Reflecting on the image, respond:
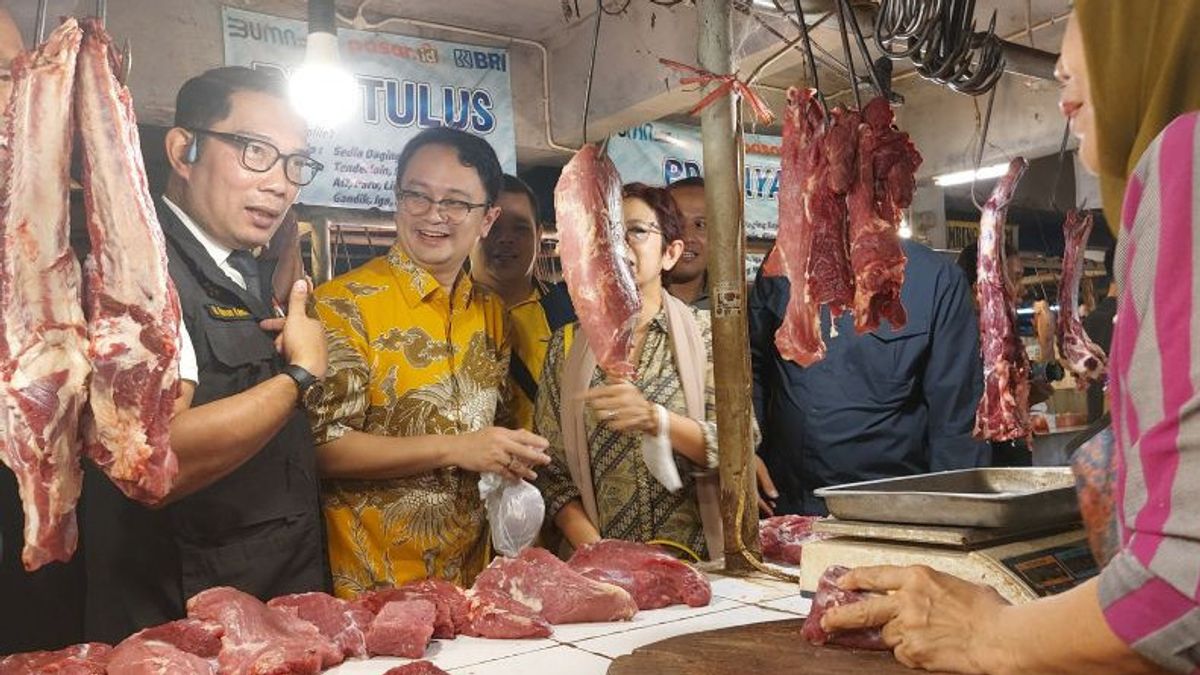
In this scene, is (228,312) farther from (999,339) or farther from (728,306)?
(999,339)

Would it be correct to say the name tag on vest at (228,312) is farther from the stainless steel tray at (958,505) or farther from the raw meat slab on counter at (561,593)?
the stainless steel tray at (958,505)

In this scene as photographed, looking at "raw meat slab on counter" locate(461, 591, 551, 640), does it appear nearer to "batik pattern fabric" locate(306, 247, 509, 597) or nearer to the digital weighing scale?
the digital weighing scale

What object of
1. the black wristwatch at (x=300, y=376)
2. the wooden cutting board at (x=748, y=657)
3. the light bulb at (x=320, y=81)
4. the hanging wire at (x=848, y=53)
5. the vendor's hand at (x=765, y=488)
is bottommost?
the vendor's hand at (x=765, y=488)

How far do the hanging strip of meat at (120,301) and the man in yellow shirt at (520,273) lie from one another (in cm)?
209

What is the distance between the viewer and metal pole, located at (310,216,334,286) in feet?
18.5

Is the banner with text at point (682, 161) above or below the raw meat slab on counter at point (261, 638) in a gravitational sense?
Result: above

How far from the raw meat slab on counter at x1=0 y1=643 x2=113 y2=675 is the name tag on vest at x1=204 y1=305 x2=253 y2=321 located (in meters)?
1.13

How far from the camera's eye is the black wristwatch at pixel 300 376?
2779mm

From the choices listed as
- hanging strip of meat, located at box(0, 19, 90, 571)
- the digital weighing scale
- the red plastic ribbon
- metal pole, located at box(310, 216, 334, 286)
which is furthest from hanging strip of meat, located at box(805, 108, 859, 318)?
metal pole, located at box(310, 216, 334, 286)

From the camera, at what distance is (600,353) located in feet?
9.34

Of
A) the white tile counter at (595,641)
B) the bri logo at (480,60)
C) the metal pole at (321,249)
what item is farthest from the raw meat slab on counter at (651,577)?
the bri logo at (480,60)

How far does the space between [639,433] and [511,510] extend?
495 millimetres

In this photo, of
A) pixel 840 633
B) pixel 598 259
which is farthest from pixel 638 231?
pixel 840 633

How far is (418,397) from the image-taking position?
3.40 metres
